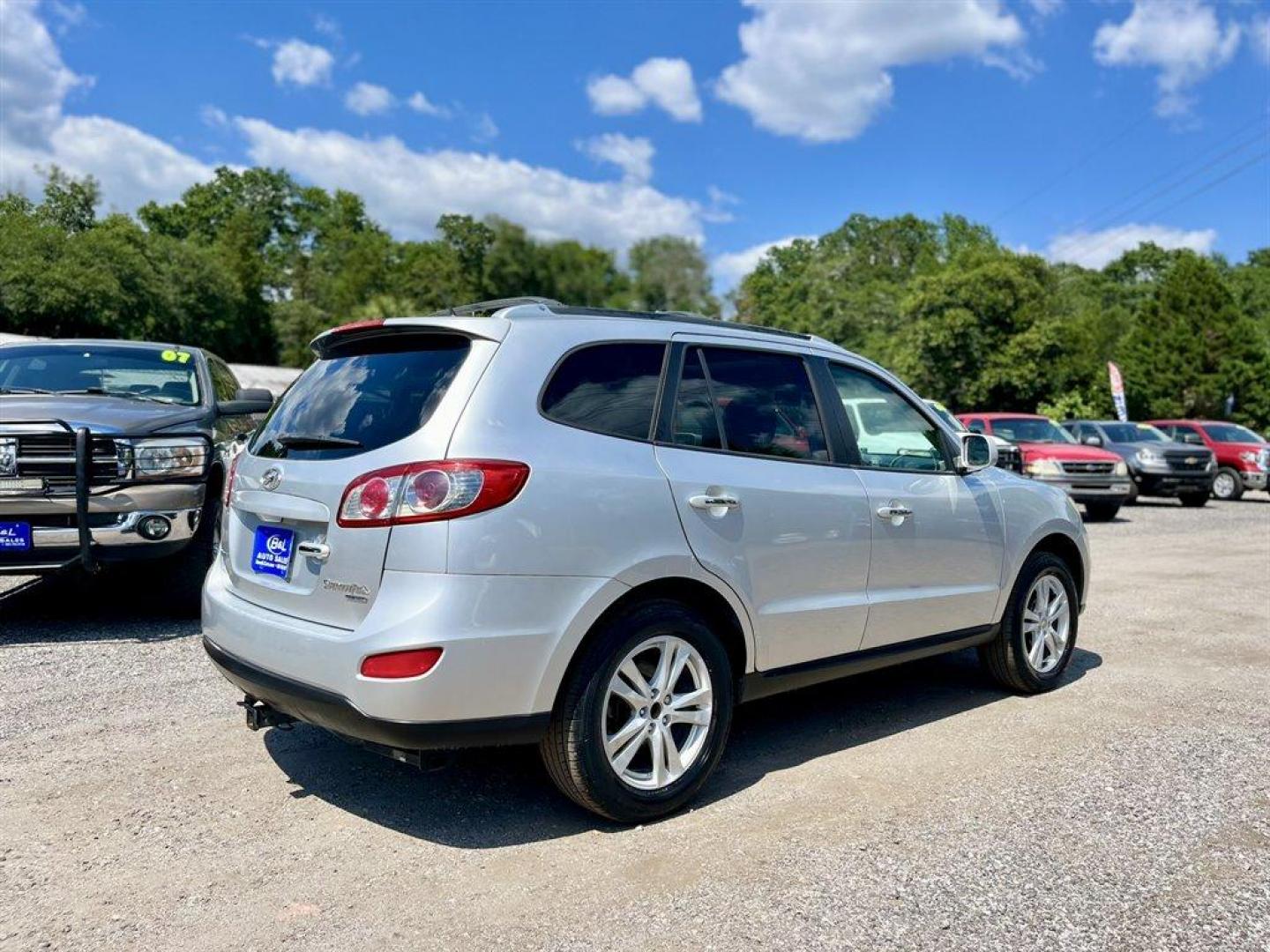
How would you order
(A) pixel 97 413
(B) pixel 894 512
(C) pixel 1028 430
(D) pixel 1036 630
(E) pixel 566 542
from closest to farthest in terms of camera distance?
(E) pixel 566 542, (B) pixel 894 512, (D) pixel 1036 630, (A) pixel 97 413, (C) pixel 1028 430

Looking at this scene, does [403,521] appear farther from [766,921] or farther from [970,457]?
[970,457]

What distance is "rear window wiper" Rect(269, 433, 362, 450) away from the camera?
336cm

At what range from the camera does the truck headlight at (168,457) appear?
19.1ft

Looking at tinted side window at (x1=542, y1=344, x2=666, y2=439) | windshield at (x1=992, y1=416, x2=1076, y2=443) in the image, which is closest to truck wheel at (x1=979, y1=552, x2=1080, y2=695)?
tinted side window at (x1=542, y1=344, x2=666, y2=439)

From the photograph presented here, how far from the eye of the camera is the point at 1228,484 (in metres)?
21.5

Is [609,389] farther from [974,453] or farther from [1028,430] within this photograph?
[1028,430]

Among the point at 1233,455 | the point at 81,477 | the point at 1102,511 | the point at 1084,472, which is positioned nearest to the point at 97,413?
the point at 81,477

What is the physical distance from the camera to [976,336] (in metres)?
43.1

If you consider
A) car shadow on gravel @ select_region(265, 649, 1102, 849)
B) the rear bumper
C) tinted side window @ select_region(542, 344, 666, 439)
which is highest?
tinted side window @ select_region(542, 344, 666, 439)

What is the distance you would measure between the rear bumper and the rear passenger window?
1229mm

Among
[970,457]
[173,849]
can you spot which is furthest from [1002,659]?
[173,849]

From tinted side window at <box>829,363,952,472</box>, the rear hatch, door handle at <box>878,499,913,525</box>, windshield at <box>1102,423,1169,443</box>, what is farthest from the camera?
windshield at <box>1102,423,1169,443</box>

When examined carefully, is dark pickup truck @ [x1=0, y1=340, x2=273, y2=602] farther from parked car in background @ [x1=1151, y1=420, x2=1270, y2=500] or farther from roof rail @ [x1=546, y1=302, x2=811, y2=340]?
parked car in background @ [x1=1151, y1=420, x2=1270, y2=500]

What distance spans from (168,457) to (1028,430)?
15128mm
